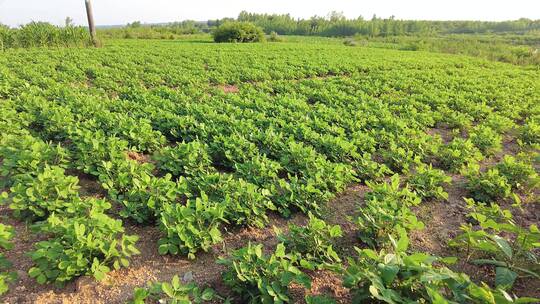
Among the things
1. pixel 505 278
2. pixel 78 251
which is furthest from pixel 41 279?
pixel 505 278

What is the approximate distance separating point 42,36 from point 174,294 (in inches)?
1039

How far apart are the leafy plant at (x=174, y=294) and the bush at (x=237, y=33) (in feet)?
130

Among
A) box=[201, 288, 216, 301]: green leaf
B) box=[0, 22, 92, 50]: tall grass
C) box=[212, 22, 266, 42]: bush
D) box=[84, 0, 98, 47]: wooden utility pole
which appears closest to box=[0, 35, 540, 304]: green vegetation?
box=[201, 288, 216, 301]: green leaf

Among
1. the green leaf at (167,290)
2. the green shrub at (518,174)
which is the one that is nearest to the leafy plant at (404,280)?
the green leaf at (167,290)

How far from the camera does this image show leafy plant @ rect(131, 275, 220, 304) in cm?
267

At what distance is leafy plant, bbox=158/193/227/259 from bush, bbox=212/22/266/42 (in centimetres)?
3875

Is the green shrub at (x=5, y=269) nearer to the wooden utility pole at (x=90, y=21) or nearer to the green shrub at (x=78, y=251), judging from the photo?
the green shrub at (x=78, y=251)

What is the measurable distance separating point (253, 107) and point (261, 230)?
5.38 metres

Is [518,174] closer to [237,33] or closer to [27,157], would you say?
[27,157]

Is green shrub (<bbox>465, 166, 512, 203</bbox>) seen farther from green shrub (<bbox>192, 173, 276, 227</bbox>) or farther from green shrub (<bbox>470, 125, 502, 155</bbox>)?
green shrub (<bbox>192, 173, 276, 227</bbox>)

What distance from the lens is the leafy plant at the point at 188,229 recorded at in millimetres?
3463

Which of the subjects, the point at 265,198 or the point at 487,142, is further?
the point at 487,142

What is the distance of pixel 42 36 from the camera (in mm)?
22750

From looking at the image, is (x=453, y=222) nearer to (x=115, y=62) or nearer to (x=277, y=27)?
(x=115, y=62)
